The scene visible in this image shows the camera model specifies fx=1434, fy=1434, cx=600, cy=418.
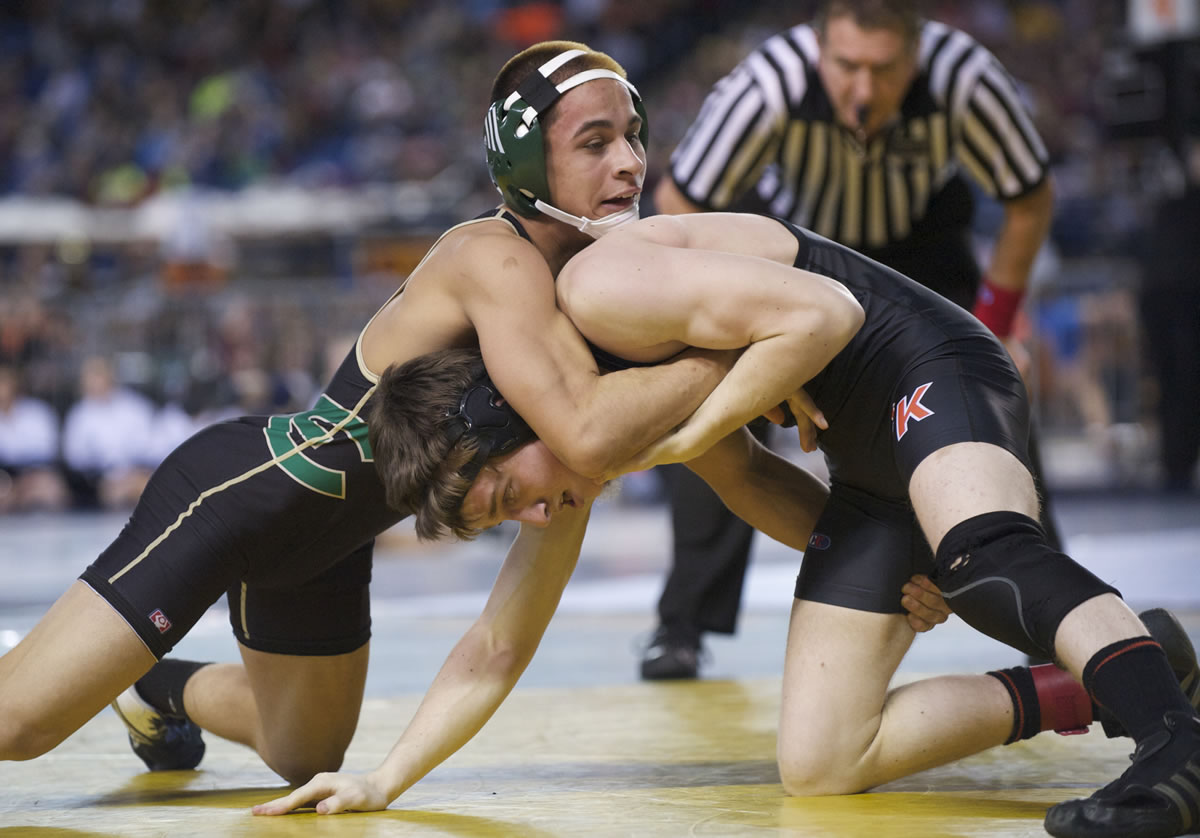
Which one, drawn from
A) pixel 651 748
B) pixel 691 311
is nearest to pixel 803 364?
pixel 691 311

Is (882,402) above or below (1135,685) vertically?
above

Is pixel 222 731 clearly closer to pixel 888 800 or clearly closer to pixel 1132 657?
pixel 888 800

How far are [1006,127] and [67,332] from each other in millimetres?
7822

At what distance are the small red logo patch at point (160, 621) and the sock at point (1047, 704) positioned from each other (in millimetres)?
1541

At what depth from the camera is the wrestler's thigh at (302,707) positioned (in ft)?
9.66

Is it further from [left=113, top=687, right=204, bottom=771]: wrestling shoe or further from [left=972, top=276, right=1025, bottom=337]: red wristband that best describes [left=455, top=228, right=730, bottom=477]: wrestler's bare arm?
[left=972, top=276, right=1025, bottom=337]: red wristband

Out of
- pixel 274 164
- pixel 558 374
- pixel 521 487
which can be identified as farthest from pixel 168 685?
pixel 274 164

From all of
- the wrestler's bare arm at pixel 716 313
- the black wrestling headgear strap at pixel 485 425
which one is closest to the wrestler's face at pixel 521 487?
the black wrestling headgear strap at pixel 485 425

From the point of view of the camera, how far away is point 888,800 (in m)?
2.53

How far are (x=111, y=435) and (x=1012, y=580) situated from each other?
8335mm

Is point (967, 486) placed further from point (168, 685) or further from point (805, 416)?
point (168, 685)

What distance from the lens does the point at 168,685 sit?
312 centimetres

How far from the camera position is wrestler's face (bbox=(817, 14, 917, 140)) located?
3793 millimetres

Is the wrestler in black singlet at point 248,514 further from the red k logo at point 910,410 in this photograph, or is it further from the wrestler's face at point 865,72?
the wrestler's face at point 865,72
